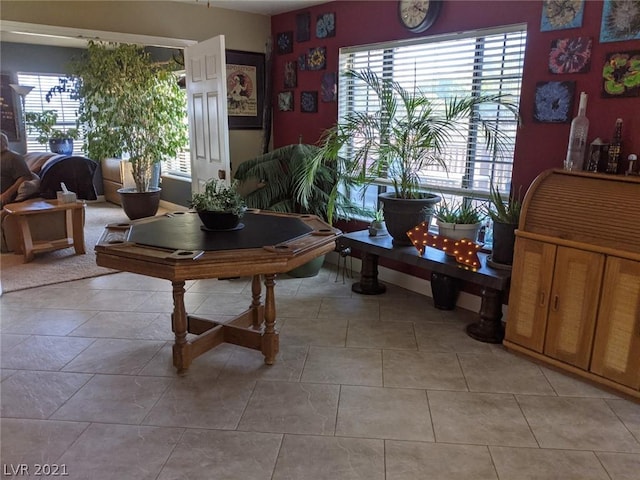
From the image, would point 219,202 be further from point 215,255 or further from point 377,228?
point 377,228

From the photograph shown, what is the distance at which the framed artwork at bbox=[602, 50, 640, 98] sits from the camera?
8.54 ft

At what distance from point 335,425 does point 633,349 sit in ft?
4.96

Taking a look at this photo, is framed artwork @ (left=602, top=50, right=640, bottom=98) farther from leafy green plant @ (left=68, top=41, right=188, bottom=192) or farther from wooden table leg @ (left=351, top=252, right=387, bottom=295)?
leafy green plant @ (left=68, top=41, right=188, bottom=192)

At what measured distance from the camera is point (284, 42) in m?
4.76

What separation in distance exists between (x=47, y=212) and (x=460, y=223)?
4132 mm

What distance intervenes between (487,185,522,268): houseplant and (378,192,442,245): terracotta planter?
492mm

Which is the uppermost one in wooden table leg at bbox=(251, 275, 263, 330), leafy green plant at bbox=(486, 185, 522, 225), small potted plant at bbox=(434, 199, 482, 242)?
leafy green plant at bbox=(486, 185, 522, 225)

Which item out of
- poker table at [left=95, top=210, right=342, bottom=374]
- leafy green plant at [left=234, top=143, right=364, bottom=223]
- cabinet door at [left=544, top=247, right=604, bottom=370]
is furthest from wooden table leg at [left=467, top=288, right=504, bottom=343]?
leafy green plant at [left=234, top=143, right=364, bottom=223]

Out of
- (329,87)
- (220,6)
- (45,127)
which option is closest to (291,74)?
(329,87)

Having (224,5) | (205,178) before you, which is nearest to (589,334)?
(205,178)

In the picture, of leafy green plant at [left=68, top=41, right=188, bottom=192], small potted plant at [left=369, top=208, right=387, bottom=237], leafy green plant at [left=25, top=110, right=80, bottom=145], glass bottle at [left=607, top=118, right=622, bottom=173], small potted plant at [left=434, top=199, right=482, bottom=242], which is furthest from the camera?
leafy green plant at [left=25, top=110, right=80, bottom=145]

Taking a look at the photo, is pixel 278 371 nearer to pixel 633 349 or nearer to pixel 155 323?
pixel 155 323

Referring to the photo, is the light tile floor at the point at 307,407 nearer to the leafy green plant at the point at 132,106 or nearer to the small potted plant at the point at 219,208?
the small potted plant at the point at 219,208

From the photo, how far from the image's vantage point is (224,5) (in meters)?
4.50
